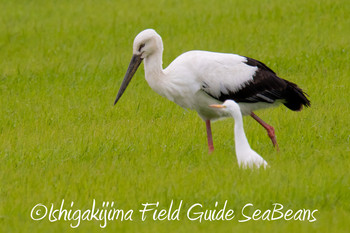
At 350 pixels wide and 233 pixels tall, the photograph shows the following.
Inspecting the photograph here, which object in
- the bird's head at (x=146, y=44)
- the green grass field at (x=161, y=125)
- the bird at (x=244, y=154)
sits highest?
the bird's head at (x=146, y=44)

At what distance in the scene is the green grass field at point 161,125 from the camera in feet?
20.9

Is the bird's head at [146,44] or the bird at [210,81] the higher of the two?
the bird's head at [146,44]

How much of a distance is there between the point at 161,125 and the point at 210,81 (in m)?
1.31

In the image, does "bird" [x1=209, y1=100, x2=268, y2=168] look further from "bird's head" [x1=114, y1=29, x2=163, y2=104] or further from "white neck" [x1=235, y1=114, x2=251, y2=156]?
"bird's head" [x1=114, y1=29, x2=163, y2=104]

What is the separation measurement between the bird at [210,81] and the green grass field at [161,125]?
40cm

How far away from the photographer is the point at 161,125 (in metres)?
9.48

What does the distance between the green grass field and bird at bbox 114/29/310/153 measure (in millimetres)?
404

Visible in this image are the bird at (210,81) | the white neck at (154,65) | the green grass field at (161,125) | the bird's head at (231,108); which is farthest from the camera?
the white neck at (154,65)

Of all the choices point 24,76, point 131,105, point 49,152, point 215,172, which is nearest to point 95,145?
point 49,152

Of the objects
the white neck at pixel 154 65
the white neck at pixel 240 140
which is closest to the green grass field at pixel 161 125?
the white neck at pixel 240 140

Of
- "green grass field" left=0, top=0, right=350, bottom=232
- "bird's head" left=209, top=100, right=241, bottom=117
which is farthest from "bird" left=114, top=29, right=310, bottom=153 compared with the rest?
"bird's head" left=209, top=100, right=241, bottom=117

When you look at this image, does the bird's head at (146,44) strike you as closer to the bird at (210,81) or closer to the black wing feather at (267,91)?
the bird at (210,81)

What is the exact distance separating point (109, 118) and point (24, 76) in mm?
3514

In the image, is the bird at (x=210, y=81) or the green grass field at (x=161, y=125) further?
the bird at (x=210, y=81)
